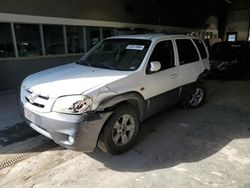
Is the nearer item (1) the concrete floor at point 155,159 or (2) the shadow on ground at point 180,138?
(1) the concrete floor at point 155,159

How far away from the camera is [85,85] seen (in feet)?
9.79

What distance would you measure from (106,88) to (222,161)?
1936mm

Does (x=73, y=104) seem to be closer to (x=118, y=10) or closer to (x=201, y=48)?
(x=201, y=48)

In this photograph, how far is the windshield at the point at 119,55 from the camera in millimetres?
3704

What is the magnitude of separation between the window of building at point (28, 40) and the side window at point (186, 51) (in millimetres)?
5396

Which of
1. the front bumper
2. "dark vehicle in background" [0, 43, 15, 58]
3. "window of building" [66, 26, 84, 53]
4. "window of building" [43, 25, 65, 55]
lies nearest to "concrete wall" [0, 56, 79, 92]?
"dark vehicle in background" [0, 43, 15, 58]

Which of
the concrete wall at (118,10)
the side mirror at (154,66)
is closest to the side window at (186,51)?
the side mirror at (154,66)

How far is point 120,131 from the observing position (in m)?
3.30

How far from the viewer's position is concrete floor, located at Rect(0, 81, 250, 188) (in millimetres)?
2807

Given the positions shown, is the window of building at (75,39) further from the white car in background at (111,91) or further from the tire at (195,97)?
the tire at (195,97)

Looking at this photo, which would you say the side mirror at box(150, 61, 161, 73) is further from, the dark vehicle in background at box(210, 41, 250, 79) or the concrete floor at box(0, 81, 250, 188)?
the dark vehicle in background at box(210, 41, 250, 79)

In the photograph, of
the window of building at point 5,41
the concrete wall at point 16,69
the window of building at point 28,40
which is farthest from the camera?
the window of building at point 28,40

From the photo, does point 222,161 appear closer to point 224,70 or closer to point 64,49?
point 224,70

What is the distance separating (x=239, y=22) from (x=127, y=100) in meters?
24.1
